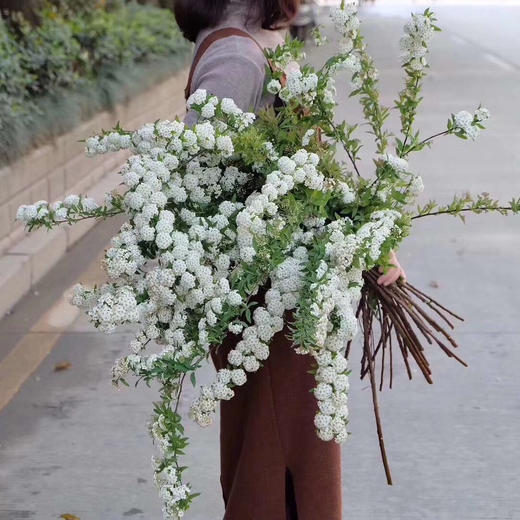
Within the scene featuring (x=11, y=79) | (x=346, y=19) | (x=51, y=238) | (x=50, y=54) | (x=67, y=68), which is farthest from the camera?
(x=67, y=68)

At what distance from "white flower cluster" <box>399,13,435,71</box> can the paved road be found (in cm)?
174

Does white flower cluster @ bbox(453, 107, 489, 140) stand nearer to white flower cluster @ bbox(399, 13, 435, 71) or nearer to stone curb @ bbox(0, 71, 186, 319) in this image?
white flower cluster @ bbox(399, 13, 435, 71)

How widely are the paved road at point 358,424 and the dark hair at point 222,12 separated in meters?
1.76

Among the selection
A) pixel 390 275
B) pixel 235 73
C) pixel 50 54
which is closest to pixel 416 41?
pixel 235 73

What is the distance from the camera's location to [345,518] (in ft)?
11.8

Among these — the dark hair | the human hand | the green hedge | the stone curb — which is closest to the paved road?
the stone curb

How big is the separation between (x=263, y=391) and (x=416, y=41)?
2.97 ft

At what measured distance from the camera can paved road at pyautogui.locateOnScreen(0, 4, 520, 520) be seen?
3.70 metres

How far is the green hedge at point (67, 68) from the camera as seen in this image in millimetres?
6586

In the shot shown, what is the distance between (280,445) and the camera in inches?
104

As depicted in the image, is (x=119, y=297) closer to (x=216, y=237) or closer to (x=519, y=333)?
(x=216, y=237)

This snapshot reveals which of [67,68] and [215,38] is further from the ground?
[215,38]

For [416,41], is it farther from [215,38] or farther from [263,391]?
[263,391]

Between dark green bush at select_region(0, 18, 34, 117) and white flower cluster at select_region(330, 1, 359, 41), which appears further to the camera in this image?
dark green bush at select_region(0, 18, 34, 117)
